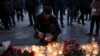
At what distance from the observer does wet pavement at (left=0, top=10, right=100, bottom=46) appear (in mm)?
9977

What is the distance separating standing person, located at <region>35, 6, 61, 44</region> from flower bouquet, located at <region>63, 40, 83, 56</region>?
1.99 metres

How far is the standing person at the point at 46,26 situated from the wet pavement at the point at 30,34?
1.64 m

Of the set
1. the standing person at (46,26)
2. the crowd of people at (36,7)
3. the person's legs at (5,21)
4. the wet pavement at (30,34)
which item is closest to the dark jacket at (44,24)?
the standing person at (46,26)

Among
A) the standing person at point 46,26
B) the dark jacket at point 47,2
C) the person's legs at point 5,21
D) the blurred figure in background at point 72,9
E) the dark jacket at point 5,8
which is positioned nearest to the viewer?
the standing person at point 46,26

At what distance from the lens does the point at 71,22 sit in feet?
41.8

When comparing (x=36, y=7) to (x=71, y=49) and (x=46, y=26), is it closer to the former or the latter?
(x=46, y=26)

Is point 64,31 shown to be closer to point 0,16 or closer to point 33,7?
point 33,7

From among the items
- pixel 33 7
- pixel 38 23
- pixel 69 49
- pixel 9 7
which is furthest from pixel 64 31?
pixel 69 49

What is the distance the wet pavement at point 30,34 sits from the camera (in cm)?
998

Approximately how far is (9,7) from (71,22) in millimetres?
2728

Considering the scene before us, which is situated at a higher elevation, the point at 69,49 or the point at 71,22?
the point at 69,49

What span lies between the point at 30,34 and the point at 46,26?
10.1 feet

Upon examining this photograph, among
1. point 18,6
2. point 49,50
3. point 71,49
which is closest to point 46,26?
point 49,50

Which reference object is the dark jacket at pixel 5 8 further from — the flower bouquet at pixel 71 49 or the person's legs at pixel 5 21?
the flower bouquet at pixel 71 49
